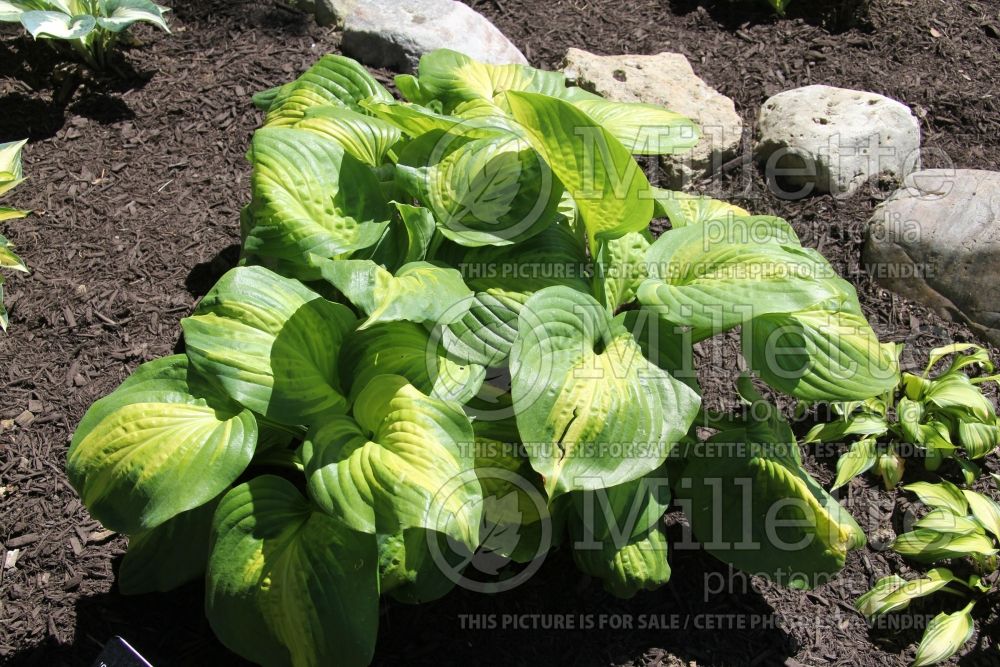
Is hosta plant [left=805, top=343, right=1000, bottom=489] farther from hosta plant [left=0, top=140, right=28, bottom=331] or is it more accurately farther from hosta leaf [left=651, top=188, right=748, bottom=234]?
hosta plant [left=0, top=140, right=28, bottom=331]

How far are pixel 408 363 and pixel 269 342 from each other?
372 mm

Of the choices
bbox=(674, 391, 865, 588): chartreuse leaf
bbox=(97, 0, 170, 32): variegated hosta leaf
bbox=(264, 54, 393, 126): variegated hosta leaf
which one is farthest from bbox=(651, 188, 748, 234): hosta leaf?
bbox=(97, 0, 170, 32): variegated hosta leaf

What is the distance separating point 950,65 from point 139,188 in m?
3.69

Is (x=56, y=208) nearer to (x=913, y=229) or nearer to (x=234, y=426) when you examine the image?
(x=234, y=426)

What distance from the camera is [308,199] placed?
2.48 meters

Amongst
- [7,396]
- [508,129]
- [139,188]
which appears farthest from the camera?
[139,188]

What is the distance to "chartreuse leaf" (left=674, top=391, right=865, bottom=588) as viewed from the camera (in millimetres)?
2363

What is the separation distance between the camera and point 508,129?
256 centimetres

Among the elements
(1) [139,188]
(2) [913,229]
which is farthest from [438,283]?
(2) [913,229]

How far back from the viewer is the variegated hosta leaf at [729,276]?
84.5 inches

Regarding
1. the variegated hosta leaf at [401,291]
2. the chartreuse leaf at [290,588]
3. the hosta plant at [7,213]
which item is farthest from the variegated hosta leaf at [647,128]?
the hosta plant at [7,213]

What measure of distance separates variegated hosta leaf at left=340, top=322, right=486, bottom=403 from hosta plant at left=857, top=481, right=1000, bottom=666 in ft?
4.61

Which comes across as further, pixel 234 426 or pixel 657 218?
pixel 657 218

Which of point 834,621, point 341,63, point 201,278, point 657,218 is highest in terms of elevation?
point 341,63
